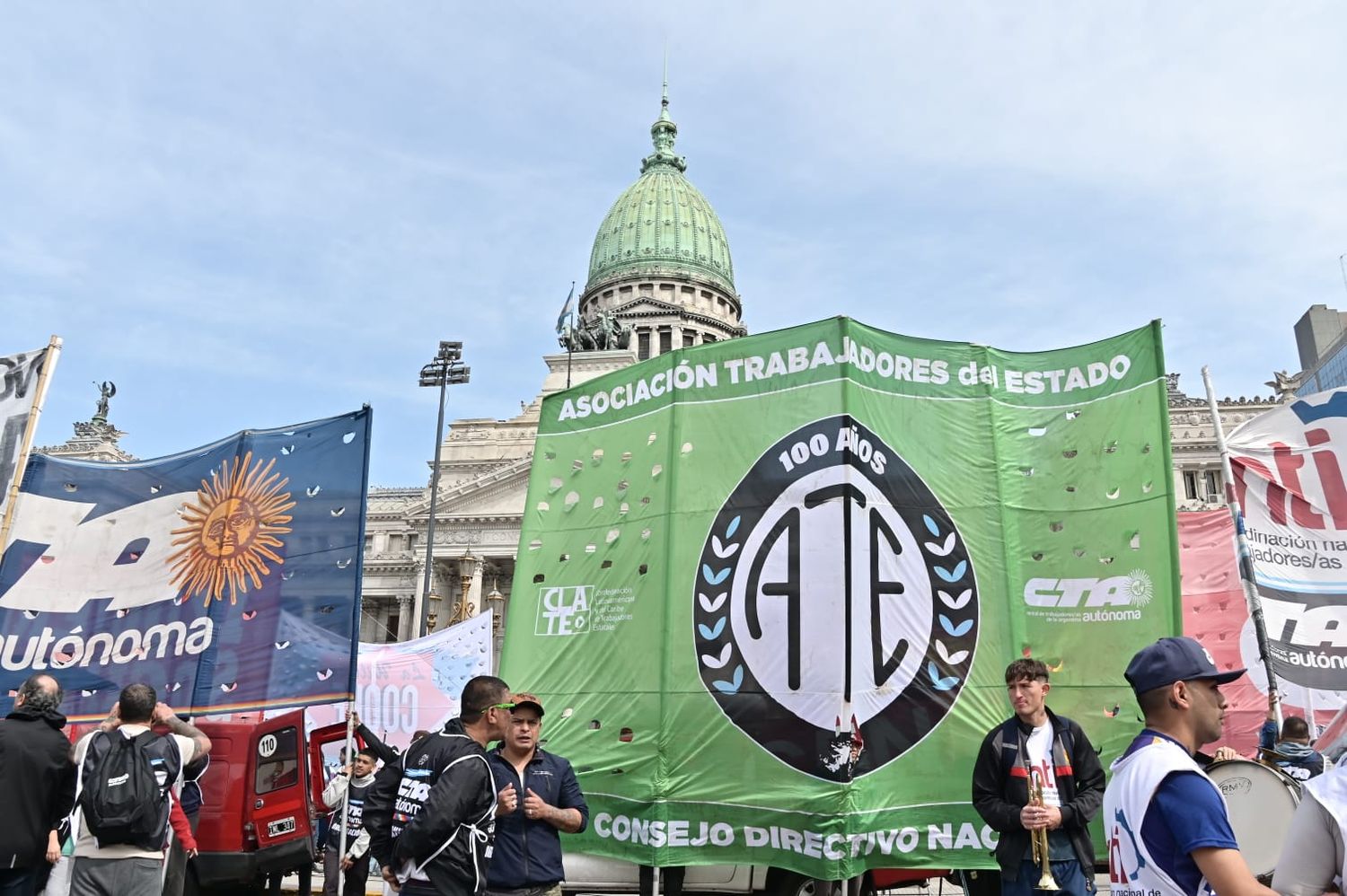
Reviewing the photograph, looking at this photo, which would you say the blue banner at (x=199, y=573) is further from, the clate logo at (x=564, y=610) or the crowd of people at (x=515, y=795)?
the crowd of people at (x=515, y=795)

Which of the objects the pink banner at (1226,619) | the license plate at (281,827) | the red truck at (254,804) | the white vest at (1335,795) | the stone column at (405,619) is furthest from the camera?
the stone column at (405,619)

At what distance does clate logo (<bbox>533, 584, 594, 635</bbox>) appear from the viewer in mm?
9102

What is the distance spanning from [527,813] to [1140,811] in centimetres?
342

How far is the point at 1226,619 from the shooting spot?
13.4 m

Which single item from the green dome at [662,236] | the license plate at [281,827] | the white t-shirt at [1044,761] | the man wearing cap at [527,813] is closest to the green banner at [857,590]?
the white t-shirt at [1044,761]

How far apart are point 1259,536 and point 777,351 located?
490 cm

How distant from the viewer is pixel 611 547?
9070mm

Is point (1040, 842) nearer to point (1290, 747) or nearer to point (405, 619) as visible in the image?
point (1290, 747)

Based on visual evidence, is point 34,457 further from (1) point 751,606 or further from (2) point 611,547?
(1) point 751,606

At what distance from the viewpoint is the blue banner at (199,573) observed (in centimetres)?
1039

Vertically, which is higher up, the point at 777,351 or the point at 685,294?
the point at 685,294

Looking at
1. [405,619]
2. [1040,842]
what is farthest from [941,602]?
[405,619]

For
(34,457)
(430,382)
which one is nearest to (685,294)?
(430,382)

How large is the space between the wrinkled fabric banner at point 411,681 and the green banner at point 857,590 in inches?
392
